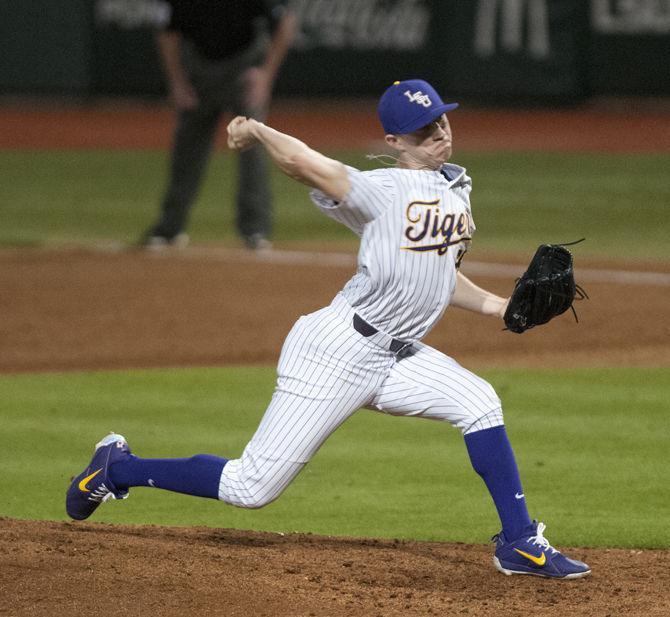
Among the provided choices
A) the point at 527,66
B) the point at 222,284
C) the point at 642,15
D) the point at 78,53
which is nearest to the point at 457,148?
the point at 527,66

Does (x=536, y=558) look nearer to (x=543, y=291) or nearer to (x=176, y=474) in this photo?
(x=543, y=291)

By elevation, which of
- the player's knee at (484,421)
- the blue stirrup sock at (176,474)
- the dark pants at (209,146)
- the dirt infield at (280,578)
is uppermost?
the player's knee at (484,421)

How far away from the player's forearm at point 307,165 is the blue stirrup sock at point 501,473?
92 cm

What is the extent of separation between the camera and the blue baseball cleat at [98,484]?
511 centimetres

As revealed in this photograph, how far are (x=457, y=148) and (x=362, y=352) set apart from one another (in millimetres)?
15446

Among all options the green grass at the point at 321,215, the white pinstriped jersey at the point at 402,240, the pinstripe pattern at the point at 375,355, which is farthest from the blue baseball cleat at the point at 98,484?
the green grass at the point at 321,215

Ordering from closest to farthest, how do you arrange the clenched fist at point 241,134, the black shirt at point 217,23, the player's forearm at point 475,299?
the clenched fist at point 241,134, the player's forearm at point 475,299, the black shirt at point 217,23

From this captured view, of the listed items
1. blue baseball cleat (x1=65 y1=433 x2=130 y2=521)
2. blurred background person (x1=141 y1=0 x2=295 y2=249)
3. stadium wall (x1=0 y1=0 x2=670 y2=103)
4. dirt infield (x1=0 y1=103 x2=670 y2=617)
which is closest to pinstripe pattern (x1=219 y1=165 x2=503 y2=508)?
dirt infield (x1=0 y1=103 x2=670 y2=617)

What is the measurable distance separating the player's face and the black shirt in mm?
6966

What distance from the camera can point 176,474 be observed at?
4.94 m

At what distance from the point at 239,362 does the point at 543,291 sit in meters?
4.01

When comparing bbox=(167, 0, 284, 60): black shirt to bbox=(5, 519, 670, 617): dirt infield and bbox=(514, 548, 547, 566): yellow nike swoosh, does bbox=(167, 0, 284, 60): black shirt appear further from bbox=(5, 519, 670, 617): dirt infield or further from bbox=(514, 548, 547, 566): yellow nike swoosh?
bbox=(514, 548, 547, 566): yellow nike swoosh

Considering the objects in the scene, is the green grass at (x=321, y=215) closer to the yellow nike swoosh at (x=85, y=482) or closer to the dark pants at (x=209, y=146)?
the dark pants at (x=209, y=146)

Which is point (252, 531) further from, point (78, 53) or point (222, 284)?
point (78, 53)
